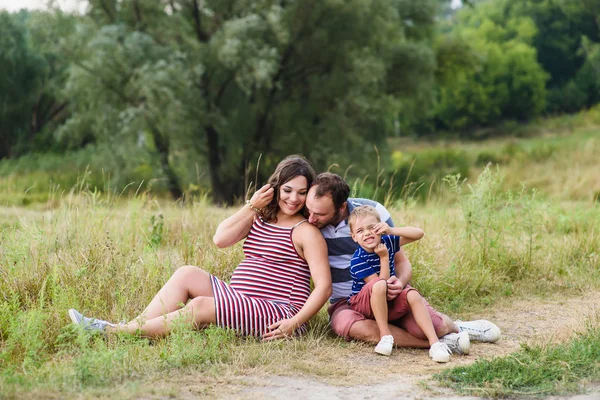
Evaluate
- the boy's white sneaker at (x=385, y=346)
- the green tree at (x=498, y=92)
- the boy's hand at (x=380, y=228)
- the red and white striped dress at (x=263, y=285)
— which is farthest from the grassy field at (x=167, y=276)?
the green tree at (x=498, y=92)

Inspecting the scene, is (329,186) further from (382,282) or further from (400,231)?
(382,282)

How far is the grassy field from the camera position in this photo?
3.79 m

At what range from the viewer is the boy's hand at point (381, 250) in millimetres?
4471

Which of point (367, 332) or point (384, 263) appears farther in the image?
point (367, 332)

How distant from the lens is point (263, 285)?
15.2ft

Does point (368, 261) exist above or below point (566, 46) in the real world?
below

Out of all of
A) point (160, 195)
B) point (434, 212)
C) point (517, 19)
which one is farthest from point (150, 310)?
point (517, 19)

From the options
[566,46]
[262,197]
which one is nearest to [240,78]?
[262,197]

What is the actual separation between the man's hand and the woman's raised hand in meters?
0.94

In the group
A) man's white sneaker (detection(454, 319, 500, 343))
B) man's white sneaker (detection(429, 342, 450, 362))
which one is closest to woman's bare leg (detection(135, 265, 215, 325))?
man's white sneaker (detection(429, 342, 450, 362))

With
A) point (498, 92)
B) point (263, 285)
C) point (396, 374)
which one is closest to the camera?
point (396, 374)

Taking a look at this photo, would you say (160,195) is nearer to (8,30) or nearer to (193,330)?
(8,30)

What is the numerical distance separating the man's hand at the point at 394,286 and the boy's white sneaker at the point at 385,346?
27 cm

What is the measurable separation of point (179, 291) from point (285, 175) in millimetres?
1013
